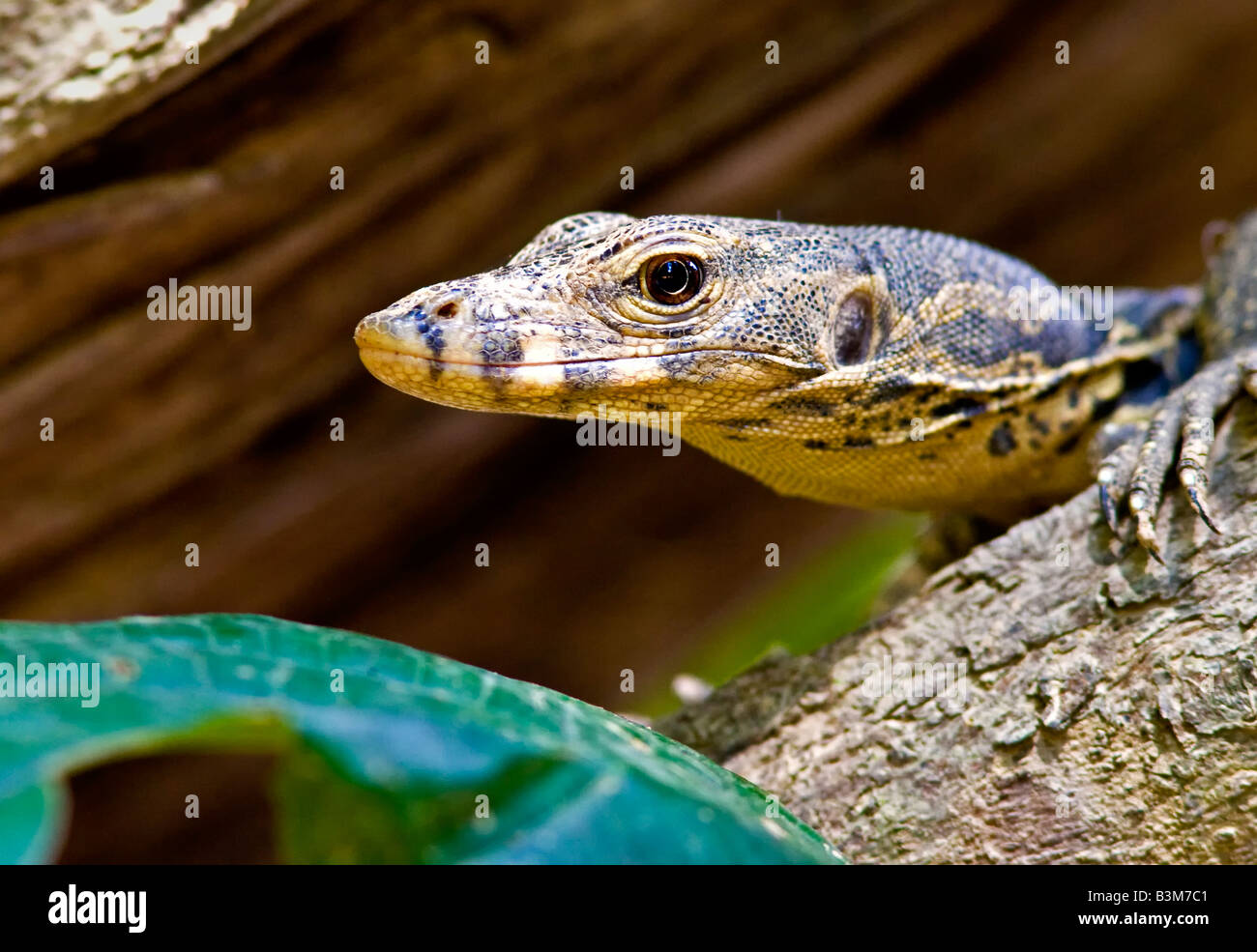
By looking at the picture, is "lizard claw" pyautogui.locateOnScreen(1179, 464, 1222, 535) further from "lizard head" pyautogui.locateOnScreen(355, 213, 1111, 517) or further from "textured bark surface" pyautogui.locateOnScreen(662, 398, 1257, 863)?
"lizard head" pyautogui.locateOnScreen(355, 213, 1111, 517)

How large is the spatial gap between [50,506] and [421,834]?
3491 mm

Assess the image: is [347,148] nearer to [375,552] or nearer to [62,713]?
[375,552]

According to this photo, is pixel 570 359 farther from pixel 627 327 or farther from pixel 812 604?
pixel 812 604

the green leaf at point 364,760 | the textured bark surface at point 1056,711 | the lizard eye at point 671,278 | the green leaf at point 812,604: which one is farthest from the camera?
the green leaf at point 812,604

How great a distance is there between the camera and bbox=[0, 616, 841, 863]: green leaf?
4.83 feet

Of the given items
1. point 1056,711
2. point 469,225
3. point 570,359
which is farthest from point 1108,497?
point 469,225

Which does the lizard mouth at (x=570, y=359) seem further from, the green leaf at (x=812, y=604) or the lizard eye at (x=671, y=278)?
the green leaf at (x=812, y=604)

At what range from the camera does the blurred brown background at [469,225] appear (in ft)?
12.3

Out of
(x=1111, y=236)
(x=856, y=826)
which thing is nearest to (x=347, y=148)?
(x=856, y=826)

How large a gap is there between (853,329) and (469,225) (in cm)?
184

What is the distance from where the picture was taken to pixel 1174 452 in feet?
9.21

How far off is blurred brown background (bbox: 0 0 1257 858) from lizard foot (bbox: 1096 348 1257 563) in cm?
230

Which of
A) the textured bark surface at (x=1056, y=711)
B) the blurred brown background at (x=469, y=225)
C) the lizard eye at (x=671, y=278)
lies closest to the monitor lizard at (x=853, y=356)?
the lizard eye at (x=671, y=278)

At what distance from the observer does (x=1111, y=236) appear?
6.06 metres
